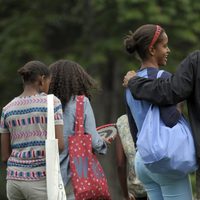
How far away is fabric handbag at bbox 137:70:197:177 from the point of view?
4.84 metres

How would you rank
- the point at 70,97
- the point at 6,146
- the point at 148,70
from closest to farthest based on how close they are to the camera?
the point at 148,70 < the point at 6,146 < the point at 70,97

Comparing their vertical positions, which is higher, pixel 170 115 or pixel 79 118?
pixel 79 118

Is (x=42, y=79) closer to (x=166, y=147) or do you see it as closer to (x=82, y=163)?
(x=82, y=163)

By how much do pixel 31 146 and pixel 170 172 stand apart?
1.26 m

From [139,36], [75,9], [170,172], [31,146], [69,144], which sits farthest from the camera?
[75,9]

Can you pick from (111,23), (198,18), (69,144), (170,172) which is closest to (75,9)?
(111,23)

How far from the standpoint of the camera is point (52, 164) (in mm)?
5609

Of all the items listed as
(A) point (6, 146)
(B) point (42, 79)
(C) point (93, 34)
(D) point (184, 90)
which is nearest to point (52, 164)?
(A) point (6, 146)

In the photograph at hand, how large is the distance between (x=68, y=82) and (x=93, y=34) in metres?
13.5

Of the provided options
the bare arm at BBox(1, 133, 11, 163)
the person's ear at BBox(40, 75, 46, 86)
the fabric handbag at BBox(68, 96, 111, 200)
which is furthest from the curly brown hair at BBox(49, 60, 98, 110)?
the bare arm at BBox(1, 133, 11, 163)

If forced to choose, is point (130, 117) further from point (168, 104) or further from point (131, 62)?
point (131, 62)

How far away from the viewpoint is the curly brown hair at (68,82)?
6.34m

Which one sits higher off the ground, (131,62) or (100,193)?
(131,62)

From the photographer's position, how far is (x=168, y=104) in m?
4.96
